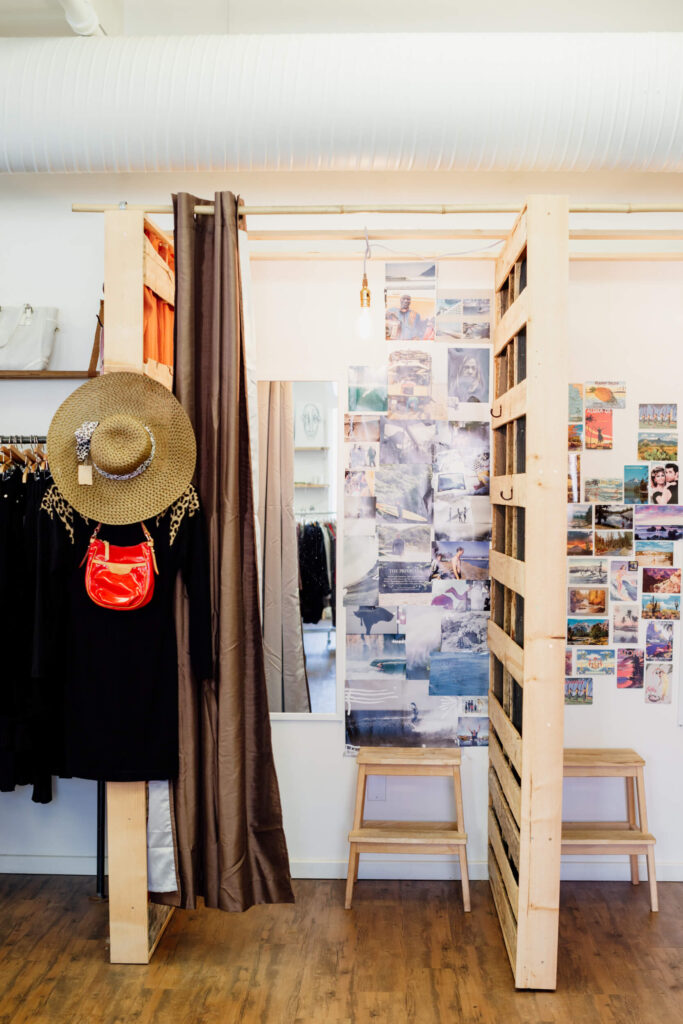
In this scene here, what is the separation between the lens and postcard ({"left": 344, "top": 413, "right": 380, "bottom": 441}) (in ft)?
9.97

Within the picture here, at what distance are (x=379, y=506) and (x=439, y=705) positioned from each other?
85 cm

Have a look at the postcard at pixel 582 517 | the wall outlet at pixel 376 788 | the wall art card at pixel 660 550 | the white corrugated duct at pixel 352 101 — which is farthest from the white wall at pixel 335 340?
the white corrugated duct at pixel 352 101

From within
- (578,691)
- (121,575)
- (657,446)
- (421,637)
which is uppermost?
(657,446)

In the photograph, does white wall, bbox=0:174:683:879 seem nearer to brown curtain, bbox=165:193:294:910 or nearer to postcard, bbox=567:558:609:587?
postcard, bbox=567:558:609:587

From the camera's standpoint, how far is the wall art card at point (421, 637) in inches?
120

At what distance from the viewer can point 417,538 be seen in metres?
3.05

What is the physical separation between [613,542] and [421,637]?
0.87 metres

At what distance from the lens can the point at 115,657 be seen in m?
2.39

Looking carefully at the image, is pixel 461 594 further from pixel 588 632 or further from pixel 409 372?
pixel 409 372

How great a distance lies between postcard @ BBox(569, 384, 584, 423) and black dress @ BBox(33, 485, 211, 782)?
1.56 meters

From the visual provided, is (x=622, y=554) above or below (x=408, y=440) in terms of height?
below

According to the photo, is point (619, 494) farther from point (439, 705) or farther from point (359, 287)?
point (359, 287)

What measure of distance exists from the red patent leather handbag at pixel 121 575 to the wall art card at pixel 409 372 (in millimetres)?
1246

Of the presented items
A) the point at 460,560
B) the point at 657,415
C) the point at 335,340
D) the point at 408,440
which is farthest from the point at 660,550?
the point at 335,340
